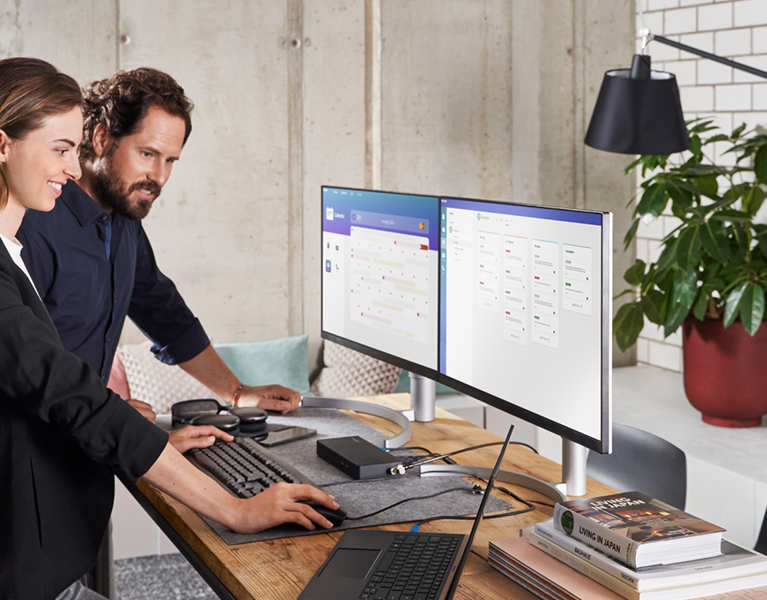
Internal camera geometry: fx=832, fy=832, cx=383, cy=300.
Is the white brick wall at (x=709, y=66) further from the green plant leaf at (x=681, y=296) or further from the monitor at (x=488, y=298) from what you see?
the monitor at (x=488, y=298)

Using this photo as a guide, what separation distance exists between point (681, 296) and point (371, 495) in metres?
2.28

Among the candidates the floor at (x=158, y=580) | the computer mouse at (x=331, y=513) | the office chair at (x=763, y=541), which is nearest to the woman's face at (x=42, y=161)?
the computer mouse at (x=331, y=513)

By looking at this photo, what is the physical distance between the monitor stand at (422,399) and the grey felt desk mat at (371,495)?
181 mm

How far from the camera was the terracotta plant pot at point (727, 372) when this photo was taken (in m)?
3.46

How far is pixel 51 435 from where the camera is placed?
1.31m

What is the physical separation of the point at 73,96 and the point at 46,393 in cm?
51

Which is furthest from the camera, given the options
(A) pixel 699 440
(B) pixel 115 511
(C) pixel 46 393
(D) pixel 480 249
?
(A) pixel 699 440

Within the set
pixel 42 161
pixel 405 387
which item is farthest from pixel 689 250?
pixel 42 161

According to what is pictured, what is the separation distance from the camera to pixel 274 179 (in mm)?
3984

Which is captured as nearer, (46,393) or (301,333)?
(46,393)

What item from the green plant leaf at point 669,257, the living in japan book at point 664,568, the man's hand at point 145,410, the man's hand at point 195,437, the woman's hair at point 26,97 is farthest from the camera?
the green plant leaf at point 669,257

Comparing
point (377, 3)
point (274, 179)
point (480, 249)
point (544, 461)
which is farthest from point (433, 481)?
point (377, 3)

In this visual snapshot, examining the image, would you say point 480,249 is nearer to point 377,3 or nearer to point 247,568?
point 247,568

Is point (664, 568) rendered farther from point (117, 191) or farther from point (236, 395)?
point (117, 191)
